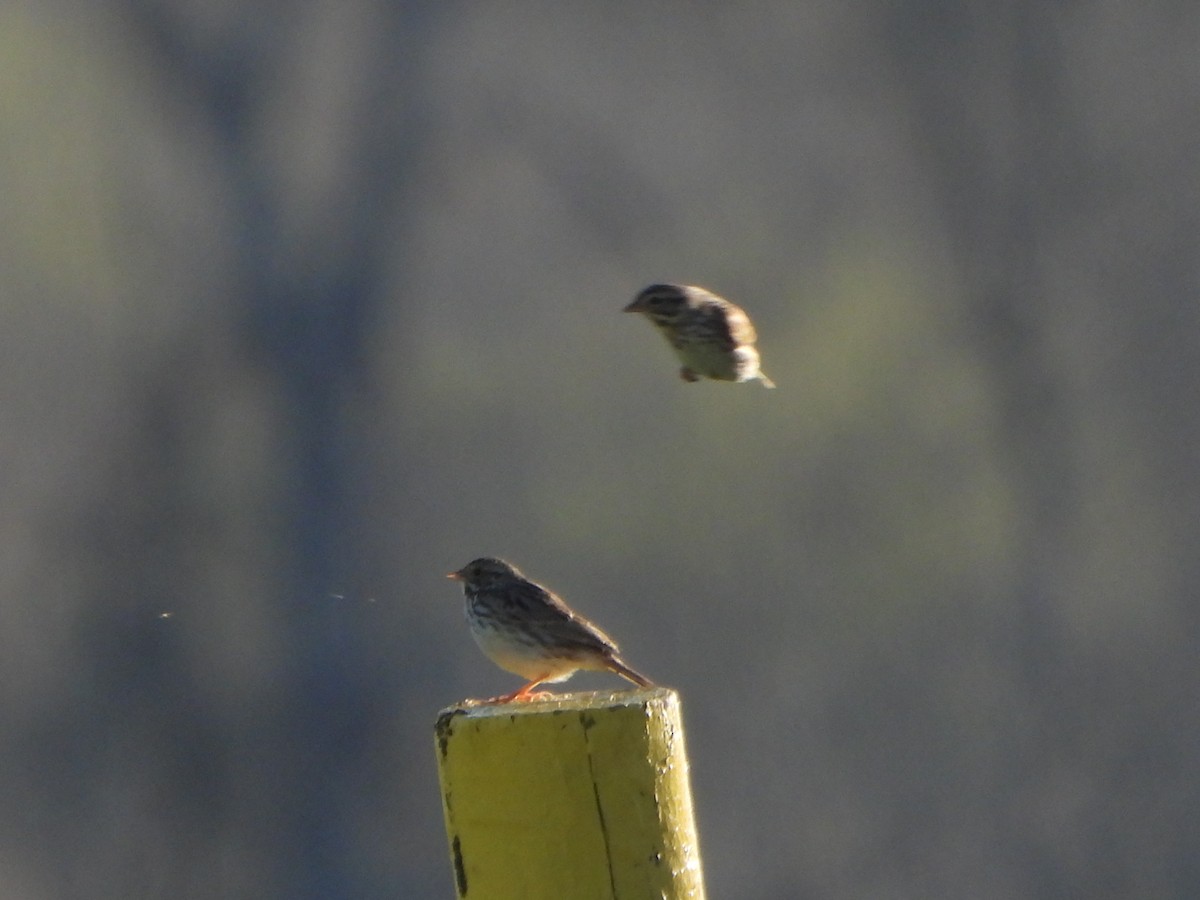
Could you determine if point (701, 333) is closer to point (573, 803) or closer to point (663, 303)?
point (663, 303)

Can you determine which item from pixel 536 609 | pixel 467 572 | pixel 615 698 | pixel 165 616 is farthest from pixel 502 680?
pixel 615 698

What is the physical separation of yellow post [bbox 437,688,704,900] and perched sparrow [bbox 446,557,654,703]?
2594mm

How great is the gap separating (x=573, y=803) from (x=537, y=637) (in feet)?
10.2

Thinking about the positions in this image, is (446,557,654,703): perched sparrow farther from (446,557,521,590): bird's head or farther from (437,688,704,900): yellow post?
(437,688,704,900): yellow post

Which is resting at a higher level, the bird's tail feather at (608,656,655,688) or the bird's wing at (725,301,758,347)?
the bird's wing at (725,301,758,347)

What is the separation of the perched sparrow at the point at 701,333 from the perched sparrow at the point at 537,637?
3.44 ft

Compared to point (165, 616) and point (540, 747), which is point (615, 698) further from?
point (165, 616)

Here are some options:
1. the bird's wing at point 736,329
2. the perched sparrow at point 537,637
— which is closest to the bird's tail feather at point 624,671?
the perched sparrow at point 537,637

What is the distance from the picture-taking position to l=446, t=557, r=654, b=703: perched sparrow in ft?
21.8

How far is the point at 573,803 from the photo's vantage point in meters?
3.64

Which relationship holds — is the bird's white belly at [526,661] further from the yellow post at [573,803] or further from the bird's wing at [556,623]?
the yellow post at [573,803]

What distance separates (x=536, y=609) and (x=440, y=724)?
2.99 metres

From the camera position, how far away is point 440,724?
3.83 m

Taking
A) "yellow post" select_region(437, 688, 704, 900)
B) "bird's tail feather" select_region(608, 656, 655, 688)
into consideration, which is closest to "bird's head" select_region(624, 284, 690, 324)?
"bird's tail feather" select_region(608, 656, 655, 688)
